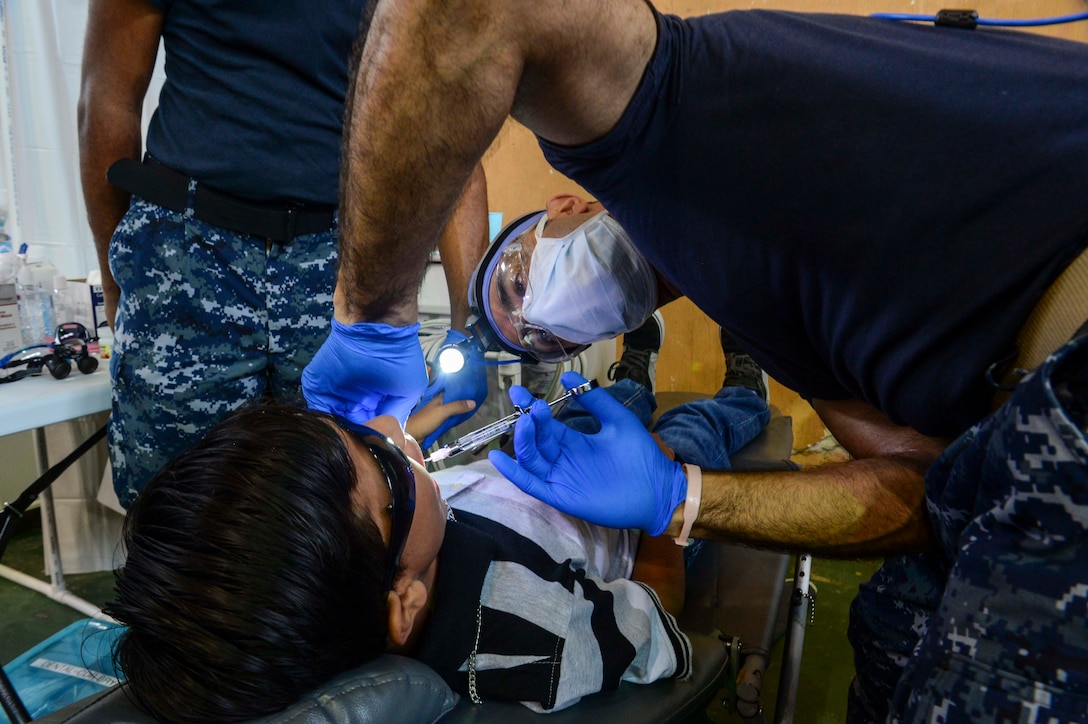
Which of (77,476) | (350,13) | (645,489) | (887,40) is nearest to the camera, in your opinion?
(887,40)

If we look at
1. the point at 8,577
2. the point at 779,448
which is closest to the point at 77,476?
the point at 8,577

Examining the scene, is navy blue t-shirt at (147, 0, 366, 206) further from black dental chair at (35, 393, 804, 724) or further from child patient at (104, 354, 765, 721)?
black dental chair at (35, 393, 804, 724)

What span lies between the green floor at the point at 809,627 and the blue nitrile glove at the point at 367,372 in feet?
3.86

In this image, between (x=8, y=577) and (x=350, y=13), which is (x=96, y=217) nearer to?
(x=350, y=13)

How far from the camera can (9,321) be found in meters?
1.82

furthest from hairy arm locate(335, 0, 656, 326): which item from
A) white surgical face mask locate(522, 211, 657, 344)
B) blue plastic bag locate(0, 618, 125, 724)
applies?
blue plastic bag locate(0, 618, 125, 724)

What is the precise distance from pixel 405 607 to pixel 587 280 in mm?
788

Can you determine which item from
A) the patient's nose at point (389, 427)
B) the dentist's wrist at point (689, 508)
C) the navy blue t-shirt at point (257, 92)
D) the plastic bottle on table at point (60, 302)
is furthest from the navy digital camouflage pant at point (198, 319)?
the dentist's wrist at point (689, 508)

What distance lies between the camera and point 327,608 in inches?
36.7

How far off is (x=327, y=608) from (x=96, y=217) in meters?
1.38

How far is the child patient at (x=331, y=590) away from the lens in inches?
34.1

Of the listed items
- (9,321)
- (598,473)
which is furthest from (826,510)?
(9,321)

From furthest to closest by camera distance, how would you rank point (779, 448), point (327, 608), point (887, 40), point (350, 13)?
point (779, 448)
point (350, 13)
point (327, 608)
point (887, 40)

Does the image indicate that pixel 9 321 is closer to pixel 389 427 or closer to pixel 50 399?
pixel 50 399
